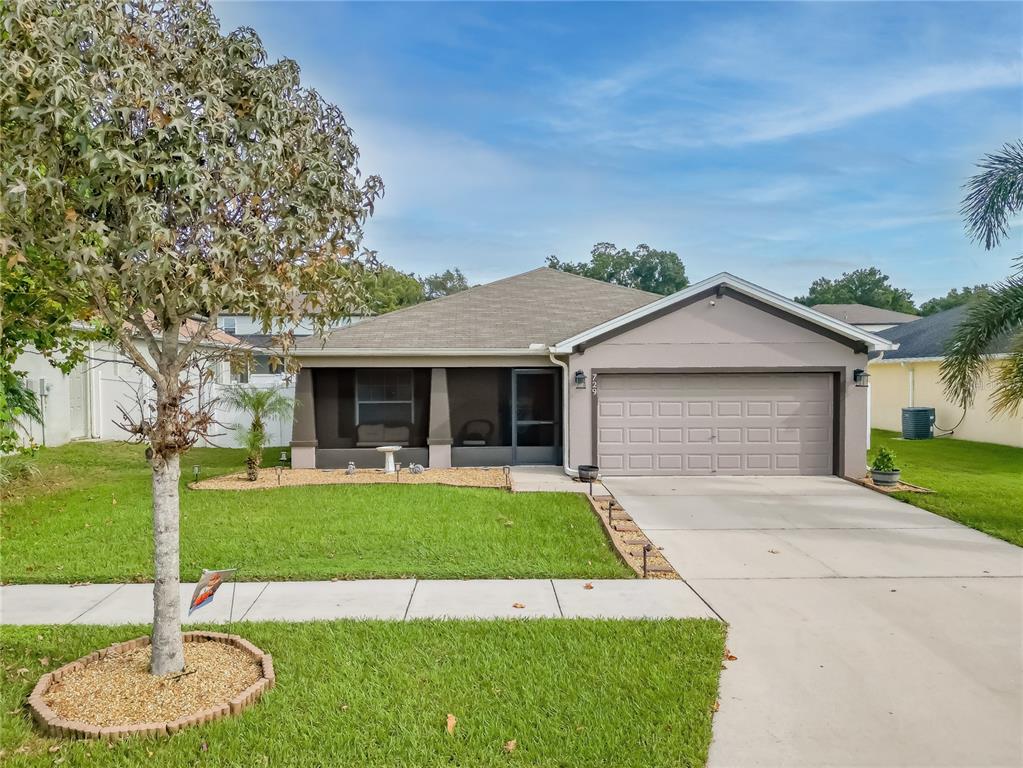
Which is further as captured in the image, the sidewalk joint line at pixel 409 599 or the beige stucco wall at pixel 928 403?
the beige stucco wall at pixel 928 403

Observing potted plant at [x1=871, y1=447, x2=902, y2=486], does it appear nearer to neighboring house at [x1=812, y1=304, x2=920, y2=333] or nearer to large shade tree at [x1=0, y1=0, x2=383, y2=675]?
large shade tree at [x1=0, y1=0, x2=383, y2=675]

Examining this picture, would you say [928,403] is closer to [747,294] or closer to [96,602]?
[747,294]

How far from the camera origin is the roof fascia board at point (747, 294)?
41.1 ft

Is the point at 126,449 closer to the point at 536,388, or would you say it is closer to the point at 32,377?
the point at 32,377

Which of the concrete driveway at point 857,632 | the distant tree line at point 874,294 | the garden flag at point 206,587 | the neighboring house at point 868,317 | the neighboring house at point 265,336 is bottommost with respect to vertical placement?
the concrete driveway at point 857,632

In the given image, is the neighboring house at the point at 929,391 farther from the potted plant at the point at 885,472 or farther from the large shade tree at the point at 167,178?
the large shade tree at the point at 167,178

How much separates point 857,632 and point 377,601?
4.17 meters

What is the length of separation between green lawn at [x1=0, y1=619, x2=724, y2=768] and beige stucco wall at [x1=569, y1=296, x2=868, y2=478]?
7.95 meters

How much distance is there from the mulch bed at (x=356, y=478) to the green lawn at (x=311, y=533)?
1.81 feet

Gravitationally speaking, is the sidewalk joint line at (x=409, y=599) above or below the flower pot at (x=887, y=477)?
below

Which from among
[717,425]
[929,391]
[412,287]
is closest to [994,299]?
[717,425]

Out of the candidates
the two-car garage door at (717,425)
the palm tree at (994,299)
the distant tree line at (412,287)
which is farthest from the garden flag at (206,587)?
the distant tree line at (412,287)

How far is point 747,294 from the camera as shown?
41.8 feet

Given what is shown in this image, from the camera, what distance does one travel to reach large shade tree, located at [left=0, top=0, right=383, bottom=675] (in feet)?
11.2
